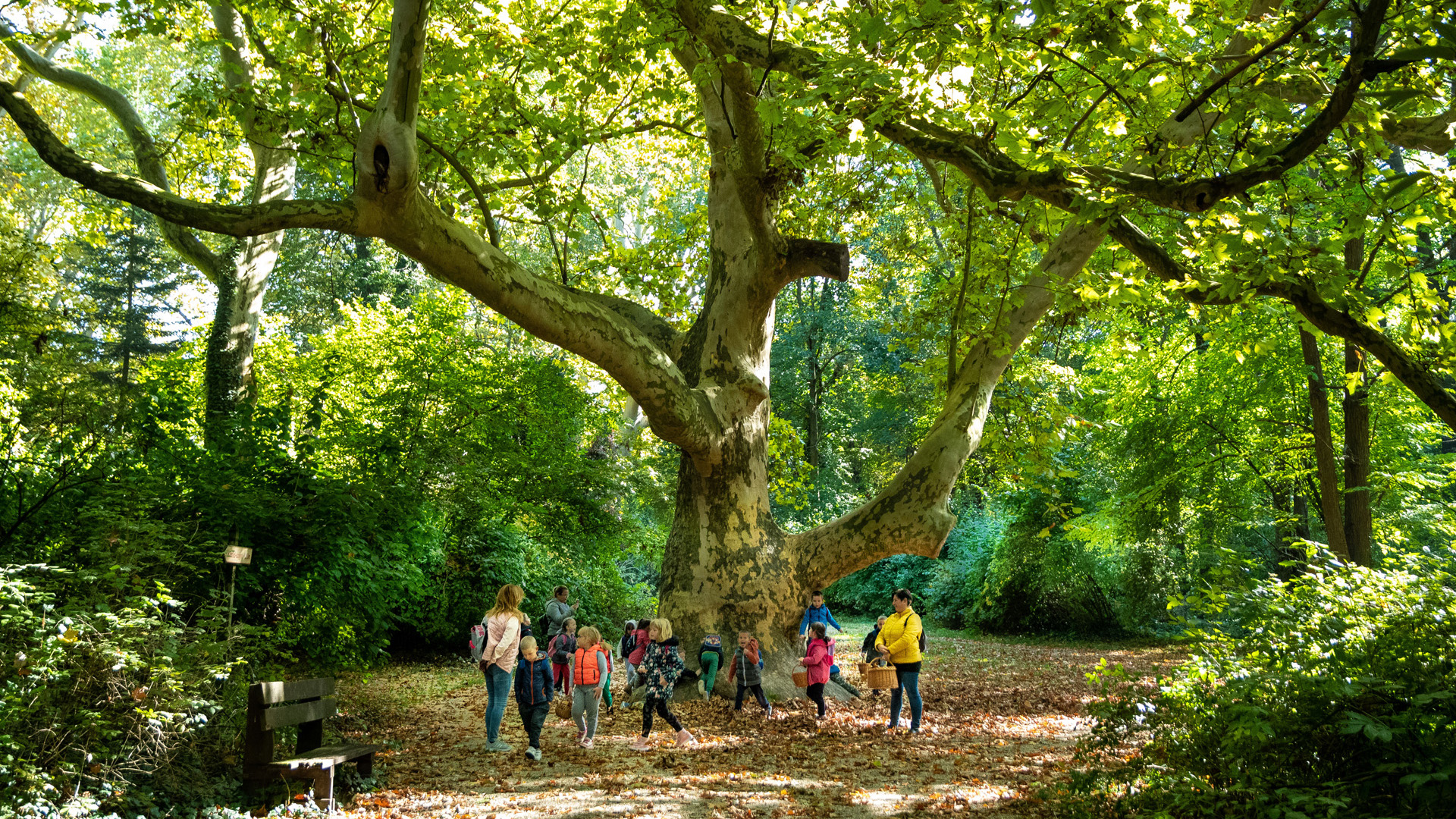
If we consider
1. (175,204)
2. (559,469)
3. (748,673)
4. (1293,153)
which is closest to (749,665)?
(748,673)

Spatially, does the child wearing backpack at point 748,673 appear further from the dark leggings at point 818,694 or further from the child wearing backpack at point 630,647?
the child wearing backpack at point 630,647

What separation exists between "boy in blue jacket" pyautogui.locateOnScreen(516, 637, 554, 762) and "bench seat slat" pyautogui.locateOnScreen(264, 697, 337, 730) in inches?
70.8

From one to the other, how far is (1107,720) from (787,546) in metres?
5.63

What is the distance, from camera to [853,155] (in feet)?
28.5

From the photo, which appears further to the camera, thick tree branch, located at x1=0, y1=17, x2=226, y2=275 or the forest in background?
thick tree branch, located at x1=0, y1=17, x2=226, y2=275

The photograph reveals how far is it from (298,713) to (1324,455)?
1155cm

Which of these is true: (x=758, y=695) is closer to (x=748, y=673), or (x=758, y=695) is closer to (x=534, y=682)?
(x=748, y=673)

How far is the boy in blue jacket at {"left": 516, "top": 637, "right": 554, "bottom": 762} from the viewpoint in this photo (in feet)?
25.8

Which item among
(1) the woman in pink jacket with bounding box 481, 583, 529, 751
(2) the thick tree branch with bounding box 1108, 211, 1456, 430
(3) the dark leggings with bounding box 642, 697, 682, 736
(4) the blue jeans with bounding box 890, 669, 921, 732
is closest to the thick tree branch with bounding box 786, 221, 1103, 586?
(4) the blue jeans with bounding box 890, 669, 921, 732

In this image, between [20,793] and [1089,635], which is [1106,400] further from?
[20,793]

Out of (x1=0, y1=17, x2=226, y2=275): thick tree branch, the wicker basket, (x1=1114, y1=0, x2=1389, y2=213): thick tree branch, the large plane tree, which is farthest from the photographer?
(x1=0, y1=17, x2=226, y2=275): thick tree branch

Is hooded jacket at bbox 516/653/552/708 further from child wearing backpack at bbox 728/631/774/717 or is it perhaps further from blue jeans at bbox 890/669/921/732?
blue jeans at bbox 890/669/921/732

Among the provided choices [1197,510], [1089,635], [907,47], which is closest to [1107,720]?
[907,47]

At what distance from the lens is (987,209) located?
29.6 feet
